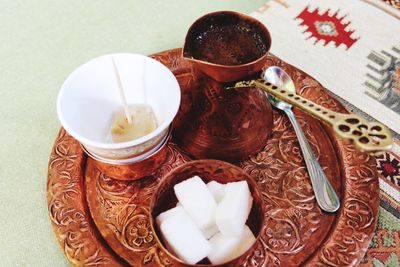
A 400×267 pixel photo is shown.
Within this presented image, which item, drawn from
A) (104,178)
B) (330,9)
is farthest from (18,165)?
(330,9)

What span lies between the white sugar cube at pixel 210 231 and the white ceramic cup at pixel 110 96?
152 mm

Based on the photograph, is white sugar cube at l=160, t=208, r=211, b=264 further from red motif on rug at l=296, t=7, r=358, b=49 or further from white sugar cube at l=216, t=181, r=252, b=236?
red motif on rug at l=296, t=7, r=358, b=49

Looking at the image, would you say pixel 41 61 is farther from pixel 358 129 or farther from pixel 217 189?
pixel 358 129

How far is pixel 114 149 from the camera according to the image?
64 centimetres

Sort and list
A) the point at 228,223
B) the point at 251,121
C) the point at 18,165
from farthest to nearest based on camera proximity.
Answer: the point at 18,165 → the point at 251,121 → the point at 228,223

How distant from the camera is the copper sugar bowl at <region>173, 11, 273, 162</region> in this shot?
0.67 meters

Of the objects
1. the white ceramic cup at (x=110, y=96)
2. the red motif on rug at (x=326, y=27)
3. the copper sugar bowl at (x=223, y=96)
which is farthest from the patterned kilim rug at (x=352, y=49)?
the white ceramic cup at (x=110, y=96)

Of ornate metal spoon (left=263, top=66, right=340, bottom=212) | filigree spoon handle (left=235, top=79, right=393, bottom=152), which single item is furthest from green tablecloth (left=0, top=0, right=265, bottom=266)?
filigree spoon handle (left=235, top=79, right=393, bottom=152)

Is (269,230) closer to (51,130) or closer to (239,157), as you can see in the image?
(239,157)

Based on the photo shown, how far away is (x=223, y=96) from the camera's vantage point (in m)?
0.69

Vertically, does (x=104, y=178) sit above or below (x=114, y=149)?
below

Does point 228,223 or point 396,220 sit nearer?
point 228,223

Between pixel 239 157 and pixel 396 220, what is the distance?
28 cm

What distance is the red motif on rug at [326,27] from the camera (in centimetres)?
104
